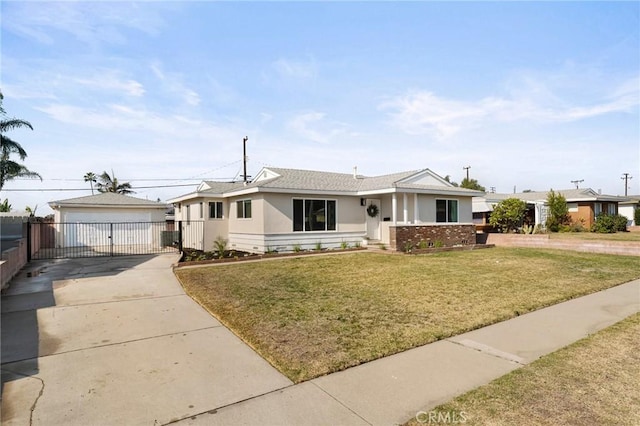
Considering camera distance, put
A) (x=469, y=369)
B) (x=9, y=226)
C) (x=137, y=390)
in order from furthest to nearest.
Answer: (x=9, y=226)
(x=469, y=369)
(x=137, y=390)

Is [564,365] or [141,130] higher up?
[141,130]

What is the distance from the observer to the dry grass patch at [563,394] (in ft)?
10.2

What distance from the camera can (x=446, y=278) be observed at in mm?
9641

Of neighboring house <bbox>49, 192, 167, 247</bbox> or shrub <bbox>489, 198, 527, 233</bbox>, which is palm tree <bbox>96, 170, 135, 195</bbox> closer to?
neighboring house <bbox>49, 192, 167, 247</bbox>

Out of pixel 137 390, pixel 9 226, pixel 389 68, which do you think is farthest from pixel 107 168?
pixel 137 390

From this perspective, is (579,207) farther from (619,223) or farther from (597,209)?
(619,223)

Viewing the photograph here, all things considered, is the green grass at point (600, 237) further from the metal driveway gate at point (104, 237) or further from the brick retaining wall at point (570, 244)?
the metal driveway gate at point (104, 237)

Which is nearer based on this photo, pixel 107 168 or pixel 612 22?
pixel 612 22

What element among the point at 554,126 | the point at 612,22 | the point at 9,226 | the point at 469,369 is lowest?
the point at 469,369

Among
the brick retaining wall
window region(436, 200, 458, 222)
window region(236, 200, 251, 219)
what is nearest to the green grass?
the brick retaining wall

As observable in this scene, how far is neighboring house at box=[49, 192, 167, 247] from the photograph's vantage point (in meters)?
20.5

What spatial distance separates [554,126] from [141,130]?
20.3m

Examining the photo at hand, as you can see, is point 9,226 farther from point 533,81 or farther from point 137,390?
point 533,81

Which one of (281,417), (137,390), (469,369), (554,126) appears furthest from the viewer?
(554,126)
